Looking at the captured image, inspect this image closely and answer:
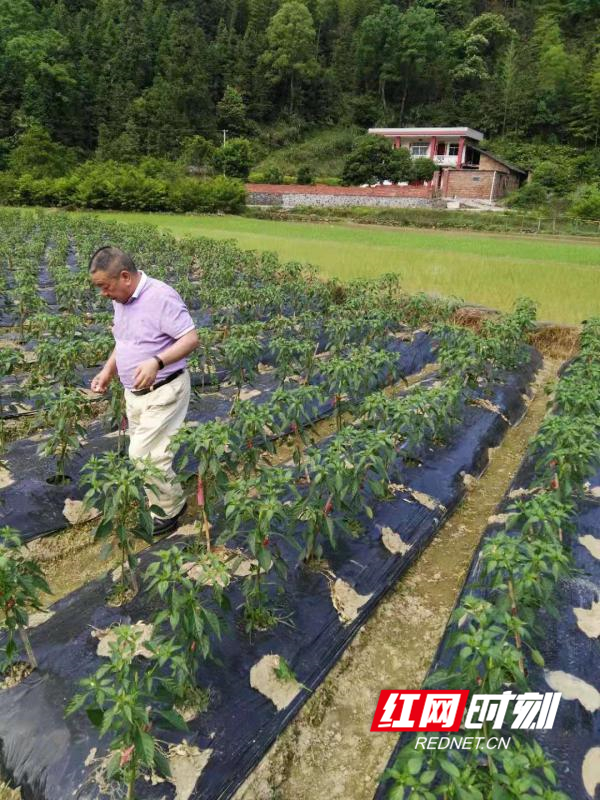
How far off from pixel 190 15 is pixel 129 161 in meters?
33.8

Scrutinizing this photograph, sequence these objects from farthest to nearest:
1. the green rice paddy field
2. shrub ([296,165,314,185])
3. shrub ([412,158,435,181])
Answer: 1. shrub ([296,165,314,185])
2. shrub ([412,158,435,181])
3. the green rice paddy field

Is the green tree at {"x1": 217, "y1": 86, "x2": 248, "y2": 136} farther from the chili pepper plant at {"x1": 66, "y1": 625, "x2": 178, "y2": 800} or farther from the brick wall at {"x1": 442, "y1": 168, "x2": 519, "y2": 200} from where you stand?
the chili pepper plant at {"x1": 66, "y1": 625, "x2": 178, "y2": 800}

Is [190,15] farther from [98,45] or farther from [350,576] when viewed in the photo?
[350,576]

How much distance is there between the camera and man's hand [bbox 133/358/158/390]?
3527 mm

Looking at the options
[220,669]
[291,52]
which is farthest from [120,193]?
[291,52]

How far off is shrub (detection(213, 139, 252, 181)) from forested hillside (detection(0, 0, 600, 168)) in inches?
361

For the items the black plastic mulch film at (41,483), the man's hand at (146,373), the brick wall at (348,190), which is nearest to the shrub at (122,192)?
the brick wall at (348,190)

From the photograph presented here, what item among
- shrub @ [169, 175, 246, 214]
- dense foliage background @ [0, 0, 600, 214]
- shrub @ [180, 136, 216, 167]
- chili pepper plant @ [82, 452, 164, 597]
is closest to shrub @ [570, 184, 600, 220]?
dense foliage background @ [0, 0, 600, 214]

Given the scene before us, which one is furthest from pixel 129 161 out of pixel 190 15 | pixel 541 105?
pixel 541 105

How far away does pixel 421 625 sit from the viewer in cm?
376

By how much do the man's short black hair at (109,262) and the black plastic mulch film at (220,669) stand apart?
1950 mm

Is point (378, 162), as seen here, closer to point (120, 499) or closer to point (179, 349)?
point (179, 349)

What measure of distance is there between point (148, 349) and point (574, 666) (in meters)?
3.24

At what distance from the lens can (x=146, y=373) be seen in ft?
11.6
